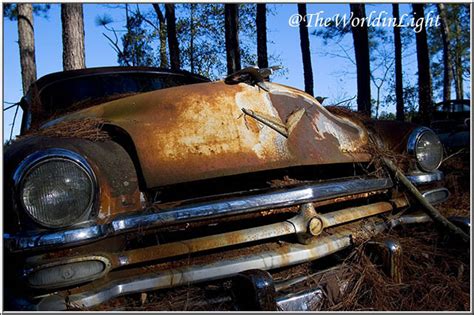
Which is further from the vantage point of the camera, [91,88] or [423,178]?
[91,88]

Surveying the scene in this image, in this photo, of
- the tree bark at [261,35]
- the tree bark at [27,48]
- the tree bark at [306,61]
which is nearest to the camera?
the tree bark at [27,48]

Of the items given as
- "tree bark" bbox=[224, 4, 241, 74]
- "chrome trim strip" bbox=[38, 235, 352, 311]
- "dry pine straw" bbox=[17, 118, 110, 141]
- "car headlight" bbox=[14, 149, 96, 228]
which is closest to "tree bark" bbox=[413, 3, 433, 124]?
"tree bark" bbox=[224, 4, 241, 74]

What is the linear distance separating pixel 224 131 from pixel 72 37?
19.2 feet

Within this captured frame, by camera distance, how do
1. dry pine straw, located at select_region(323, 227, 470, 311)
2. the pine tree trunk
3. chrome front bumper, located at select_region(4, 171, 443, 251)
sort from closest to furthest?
chrome front bumper, located at select_region(4, 171, 443, 251) < dry pine straw, located at select_region(323, 227, 470, 311) < the pine tree trunk

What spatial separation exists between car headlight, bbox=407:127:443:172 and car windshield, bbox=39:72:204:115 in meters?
2.03

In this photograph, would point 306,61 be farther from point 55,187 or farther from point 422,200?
point 55,187

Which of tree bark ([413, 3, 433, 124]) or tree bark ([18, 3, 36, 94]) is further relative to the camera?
tree bark ([413, 3, 433, 124])

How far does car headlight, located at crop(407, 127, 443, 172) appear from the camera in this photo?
2.72 m

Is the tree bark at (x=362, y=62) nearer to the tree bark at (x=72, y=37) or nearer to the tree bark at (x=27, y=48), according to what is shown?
the tree bark at (x=72, y=37)

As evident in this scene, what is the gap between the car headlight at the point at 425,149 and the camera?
272 centimetres

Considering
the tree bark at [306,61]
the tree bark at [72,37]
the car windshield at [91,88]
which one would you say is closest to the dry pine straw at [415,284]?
the car windshield at [91,88]

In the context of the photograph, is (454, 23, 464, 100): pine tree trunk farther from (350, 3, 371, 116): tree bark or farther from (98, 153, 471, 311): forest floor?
(98, 153, 471, 311): forest floor

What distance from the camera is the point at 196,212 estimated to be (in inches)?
75.5

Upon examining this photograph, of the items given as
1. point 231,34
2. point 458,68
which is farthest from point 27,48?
point 458,68
